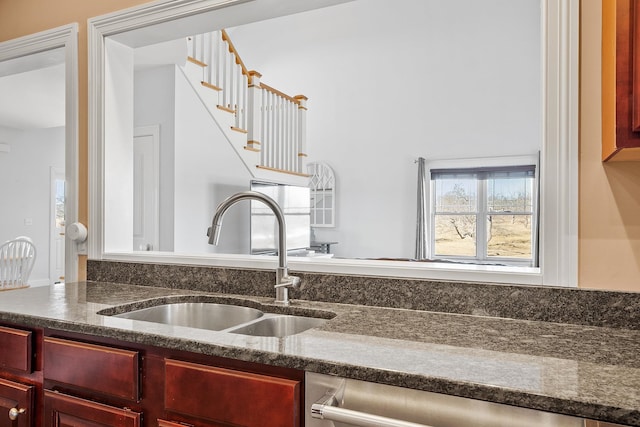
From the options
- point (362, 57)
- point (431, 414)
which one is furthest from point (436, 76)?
point (431, 414)

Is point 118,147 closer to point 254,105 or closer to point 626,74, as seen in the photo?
point 626,74

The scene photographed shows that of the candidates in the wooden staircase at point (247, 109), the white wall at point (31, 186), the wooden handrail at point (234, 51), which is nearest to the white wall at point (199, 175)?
the wooden staircase at point (247, 109)

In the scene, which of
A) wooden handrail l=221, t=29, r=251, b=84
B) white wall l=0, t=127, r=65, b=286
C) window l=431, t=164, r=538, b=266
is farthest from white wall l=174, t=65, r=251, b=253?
white wall l=0, t=127, r=65, b=286

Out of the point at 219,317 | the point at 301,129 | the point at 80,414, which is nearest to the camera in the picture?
the point at 80,414

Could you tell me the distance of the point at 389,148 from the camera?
735 centimetres

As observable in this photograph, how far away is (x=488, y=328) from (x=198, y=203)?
3.33m

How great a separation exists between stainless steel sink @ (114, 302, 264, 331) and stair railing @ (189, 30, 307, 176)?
115 inches

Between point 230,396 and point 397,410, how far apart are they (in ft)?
1.35

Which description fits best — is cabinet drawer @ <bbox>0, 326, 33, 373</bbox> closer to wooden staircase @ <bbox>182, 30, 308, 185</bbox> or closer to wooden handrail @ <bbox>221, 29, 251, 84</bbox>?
wooden staircase @ <bbox>182, 30, 308, 185</bbox>

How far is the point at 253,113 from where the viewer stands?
16.3 ft

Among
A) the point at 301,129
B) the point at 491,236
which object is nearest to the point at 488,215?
the point at 491,236

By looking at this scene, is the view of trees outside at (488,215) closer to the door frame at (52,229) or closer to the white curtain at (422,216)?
the white curtain at (422,216)

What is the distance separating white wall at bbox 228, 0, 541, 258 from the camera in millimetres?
6531

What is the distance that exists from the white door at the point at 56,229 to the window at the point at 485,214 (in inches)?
245
